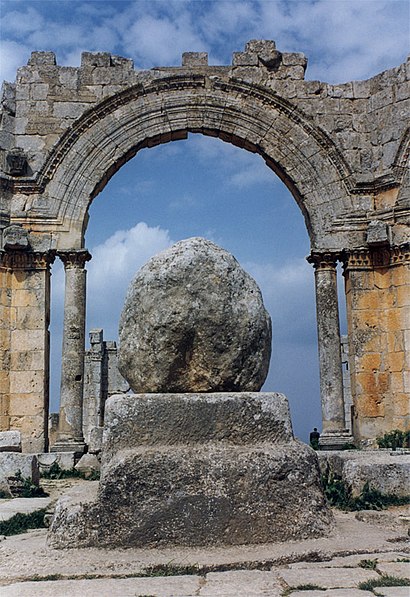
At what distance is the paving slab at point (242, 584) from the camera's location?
9.56 feet

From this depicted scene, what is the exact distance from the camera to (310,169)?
40.8 ft

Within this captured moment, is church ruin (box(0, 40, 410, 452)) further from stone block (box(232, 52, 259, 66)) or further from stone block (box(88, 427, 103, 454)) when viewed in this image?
stone block (box(88, 427, 103, 454))

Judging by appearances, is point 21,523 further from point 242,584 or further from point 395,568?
point 395,568

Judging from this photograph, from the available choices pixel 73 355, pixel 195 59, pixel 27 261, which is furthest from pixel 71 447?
pixel 195 59

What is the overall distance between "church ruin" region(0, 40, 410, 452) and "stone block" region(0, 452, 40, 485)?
309cm

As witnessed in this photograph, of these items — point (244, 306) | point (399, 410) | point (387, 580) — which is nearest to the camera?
point (387, 580)

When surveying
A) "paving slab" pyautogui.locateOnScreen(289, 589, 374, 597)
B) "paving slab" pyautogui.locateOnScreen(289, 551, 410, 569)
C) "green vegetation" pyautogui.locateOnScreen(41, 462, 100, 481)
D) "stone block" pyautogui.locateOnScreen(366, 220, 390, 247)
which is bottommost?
"green vegetation" pyautogui.locateOnScreen(41, 462, 100, 481)

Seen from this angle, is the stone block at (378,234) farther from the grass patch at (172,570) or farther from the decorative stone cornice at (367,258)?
the grass patch at (172,570)

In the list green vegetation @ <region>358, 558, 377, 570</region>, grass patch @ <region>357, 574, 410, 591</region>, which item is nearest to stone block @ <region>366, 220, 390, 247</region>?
green vegetation @ <region>358, 558, 377, 570</region>

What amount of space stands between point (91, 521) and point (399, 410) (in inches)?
335

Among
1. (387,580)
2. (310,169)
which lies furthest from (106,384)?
(387,580)

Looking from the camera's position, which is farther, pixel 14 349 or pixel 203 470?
pixel 14 349

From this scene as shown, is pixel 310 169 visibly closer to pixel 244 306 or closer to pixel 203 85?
pixel 203 85

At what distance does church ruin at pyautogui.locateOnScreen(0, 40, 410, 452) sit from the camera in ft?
37.9
